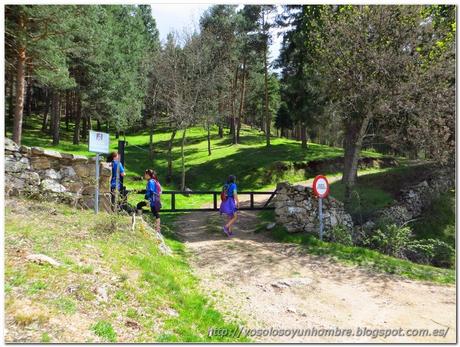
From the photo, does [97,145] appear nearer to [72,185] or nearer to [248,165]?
[72,185]

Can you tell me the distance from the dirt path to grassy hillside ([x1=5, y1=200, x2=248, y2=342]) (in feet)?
2.22

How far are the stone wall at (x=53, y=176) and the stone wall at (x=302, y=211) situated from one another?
18.4 ft

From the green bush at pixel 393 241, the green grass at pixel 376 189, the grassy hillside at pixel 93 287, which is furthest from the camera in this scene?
the green grass at pixel 376 189

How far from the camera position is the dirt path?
614cm

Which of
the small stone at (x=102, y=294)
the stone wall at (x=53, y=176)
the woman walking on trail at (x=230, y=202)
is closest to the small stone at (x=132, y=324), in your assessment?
the small stone at (x=102, y=294)

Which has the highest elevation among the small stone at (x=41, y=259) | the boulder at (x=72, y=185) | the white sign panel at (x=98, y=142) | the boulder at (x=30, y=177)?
the white sign panel at (x=98, y=142)

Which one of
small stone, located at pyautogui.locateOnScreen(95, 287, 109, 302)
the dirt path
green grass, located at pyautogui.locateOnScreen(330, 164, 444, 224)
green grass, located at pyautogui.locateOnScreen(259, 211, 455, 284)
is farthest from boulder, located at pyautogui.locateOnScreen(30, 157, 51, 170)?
green grass, located at pyautogui.locateOnScreen(330, 164, 444, 224)

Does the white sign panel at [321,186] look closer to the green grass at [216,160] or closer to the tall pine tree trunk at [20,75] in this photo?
the green grass at [216,160]

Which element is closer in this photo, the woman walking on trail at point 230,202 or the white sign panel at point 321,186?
the white sign panel at point 321,186

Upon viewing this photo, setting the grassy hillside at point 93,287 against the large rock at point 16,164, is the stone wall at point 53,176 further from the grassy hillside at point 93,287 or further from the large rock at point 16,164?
the grassy hillside at point 93,287

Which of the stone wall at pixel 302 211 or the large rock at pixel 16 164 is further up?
the large rock at pixel 16 164

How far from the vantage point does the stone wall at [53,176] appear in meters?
9.12

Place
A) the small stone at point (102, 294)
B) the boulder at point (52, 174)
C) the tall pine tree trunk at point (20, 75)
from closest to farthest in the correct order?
the small stone at point (102, 294) → the boulder at point (52, 174) → the tall pine tree trunk at point (20, 75)

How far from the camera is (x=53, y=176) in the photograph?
9523 millimetres
